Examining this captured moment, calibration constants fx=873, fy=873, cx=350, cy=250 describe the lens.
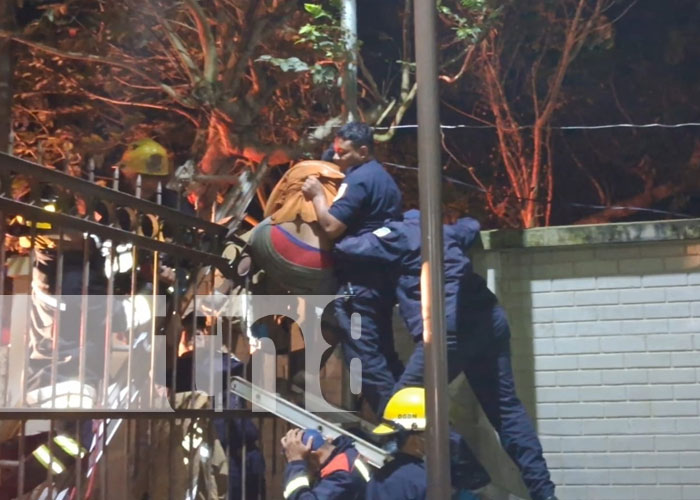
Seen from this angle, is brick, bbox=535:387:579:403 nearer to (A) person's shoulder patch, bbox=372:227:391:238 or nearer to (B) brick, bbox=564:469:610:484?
(B) brick, bbox=564:469:610:484

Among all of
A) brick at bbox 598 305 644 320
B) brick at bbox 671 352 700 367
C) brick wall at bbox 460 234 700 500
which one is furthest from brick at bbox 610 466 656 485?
brick at bbox 598 305 644 320

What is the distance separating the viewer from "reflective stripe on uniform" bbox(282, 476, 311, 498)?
4.23 m

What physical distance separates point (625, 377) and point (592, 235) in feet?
2.89

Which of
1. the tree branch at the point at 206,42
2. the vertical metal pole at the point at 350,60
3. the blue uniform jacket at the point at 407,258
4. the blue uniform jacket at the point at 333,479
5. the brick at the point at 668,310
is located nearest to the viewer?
the blue uniform jacket at the point at 333,479

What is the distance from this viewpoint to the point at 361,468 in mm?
4371

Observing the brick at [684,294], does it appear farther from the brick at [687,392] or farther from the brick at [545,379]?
the brick at [545,379]

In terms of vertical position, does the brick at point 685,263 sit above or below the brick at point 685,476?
above

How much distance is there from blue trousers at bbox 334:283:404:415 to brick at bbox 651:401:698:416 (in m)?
1.60

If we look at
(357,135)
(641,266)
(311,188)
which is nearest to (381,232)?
(311,188)

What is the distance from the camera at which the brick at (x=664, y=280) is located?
5246 mm

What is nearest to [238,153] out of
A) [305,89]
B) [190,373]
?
[305,89]

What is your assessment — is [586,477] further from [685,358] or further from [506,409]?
[685,358]

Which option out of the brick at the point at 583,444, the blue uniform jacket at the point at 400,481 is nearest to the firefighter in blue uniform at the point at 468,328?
the brick at the point at 583,444

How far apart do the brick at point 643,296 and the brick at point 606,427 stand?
72 centimetres
